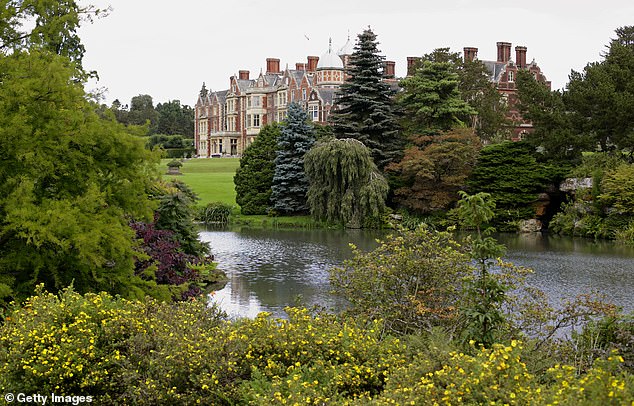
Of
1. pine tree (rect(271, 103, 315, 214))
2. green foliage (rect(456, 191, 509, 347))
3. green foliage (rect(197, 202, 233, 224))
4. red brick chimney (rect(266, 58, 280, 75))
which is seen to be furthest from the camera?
red brick chimney (rect(266, 58, 280, 75))

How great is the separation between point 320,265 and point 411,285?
1012cm

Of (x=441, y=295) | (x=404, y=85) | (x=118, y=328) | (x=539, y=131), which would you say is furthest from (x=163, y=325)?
(x=404, y=85)

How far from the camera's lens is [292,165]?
34.1m

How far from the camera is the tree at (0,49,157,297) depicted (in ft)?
28.9

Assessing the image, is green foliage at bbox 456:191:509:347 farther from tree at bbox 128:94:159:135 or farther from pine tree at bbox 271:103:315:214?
tree at bbox 128:94:159:135

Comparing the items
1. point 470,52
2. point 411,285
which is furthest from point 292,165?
point 411,285

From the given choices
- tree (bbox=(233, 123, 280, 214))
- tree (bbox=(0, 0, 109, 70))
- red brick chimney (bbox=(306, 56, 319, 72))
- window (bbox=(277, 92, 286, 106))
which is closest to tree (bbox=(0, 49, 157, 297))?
tree (bbox=(0, 0, 109, 70))

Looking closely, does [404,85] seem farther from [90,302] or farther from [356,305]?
[90,302]

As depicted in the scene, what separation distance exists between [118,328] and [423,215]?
26787 millimetres

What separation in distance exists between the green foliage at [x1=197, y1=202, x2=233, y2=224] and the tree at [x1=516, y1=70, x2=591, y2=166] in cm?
1427

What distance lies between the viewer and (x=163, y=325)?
624cm

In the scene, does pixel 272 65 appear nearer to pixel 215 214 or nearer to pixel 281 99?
pixel 281 99

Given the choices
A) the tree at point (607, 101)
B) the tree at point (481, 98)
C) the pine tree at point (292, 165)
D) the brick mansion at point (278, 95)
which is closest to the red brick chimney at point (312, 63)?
the brick mansion at point (278, 95)

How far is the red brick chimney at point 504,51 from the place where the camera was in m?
57.7
